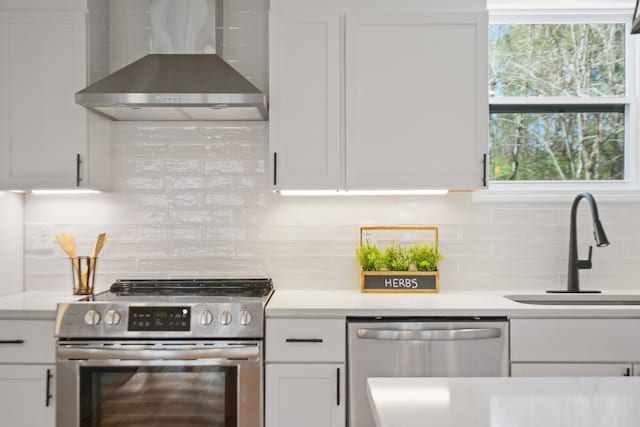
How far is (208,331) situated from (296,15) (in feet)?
5.09

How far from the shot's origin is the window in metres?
3.31

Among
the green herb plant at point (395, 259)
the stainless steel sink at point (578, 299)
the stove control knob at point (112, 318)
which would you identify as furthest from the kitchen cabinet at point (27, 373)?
the stainless steel sink at point (578, 299)

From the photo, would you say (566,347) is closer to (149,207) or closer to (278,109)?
(278,109)

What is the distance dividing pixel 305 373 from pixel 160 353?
629 mm

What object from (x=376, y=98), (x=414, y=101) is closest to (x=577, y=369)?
(x=414, y=101)

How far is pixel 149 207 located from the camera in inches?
125

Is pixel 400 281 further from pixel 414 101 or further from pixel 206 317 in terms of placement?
pixel 206 317

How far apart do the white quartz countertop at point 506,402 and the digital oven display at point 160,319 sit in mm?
1314

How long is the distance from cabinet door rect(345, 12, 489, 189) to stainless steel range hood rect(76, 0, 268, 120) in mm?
514

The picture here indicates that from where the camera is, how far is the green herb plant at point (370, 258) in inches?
120

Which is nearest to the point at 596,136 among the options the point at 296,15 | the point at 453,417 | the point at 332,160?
the point at 332,160

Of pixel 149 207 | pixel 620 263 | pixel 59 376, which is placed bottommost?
pixel 59 376

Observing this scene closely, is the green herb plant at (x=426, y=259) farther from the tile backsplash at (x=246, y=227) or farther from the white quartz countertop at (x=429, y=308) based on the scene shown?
the white quartz countertop at (x=429, y=308)

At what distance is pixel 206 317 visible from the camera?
2.48m
